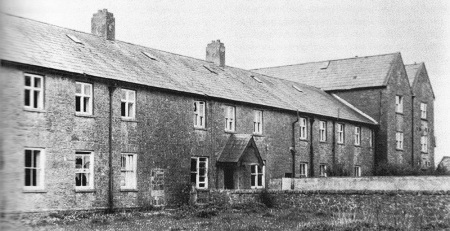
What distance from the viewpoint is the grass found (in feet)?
59.2

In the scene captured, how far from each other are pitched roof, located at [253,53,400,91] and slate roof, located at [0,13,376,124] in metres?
6.26

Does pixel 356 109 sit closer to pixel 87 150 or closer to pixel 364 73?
pixel 364 73

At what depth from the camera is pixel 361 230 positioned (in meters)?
16.3

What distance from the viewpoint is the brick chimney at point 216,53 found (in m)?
40.6

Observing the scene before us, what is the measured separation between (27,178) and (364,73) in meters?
36.7

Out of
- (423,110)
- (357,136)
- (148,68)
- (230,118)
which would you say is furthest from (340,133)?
(148,68)

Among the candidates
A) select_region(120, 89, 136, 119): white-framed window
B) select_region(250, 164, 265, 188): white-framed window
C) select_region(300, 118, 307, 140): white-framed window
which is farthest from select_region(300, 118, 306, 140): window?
select_region(120, 89, 136, 119): white-framed window

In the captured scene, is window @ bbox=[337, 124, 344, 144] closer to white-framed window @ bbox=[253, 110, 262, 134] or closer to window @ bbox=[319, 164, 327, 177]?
window @ bbox=[319, 164, 327, 177]

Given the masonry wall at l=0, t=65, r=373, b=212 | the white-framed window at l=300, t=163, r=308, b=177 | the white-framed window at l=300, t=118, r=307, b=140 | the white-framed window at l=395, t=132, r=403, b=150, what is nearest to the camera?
the masonry wall at l=0, t=65, r=373, b=212

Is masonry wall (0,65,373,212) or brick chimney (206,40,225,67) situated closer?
masonry wall (0,65,373,212)

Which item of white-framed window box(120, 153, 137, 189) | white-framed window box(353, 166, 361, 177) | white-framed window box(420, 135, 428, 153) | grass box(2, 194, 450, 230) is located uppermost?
white-framed window box(420, 135, 428, 153)

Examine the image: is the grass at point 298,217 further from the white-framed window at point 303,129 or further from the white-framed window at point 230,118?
the white-framed window at point 303,129

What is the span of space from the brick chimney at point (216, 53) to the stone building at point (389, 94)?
15114 millimetres

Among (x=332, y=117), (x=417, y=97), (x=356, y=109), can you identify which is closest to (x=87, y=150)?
(x=332, y=117)
